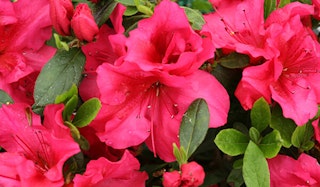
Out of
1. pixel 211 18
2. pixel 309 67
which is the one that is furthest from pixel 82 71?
pixel 309 67

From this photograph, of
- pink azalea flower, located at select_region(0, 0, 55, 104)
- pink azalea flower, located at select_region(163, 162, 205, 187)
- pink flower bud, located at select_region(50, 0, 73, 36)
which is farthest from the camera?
pink azalea flower, located at select_region(0, 0, 55, 104)

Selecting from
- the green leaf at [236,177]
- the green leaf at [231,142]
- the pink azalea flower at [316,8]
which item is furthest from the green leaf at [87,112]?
the pink azalea flower at [316,8]

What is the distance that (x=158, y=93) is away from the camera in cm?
110

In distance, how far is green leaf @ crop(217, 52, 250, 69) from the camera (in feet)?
3.59

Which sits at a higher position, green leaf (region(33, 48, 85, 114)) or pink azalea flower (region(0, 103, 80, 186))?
green leaf (region(33, 48, 85, 114))

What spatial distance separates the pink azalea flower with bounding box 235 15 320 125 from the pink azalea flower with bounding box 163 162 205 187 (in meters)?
0.19

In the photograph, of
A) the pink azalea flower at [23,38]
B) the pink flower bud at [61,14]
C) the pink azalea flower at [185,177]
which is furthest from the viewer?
the pink azalea flower at [23,38]

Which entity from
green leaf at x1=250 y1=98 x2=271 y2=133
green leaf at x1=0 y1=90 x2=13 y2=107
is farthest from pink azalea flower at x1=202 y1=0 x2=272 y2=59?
green leaf at x1=0 y1=90 x2=13 y2=107

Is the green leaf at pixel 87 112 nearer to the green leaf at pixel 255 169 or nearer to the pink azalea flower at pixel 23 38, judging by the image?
the pink azalea flower at pixel 23 38

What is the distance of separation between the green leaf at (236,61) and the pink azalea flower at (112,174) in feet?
0.88

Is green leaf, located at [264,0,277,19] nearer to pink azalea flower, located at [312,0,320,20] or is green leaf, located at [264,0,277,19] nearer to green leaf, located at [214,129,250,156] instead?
pink azalea flower, located at [312,0,320,20]

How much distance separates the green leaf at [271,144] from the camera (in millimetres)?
1050

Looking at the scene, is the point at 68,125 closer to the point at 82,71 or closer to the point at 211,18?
the point at 82,71

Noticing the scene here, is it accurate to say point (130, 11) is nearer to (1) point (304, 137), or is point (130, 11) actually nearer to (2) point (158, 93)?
(2) point (158, 93)
